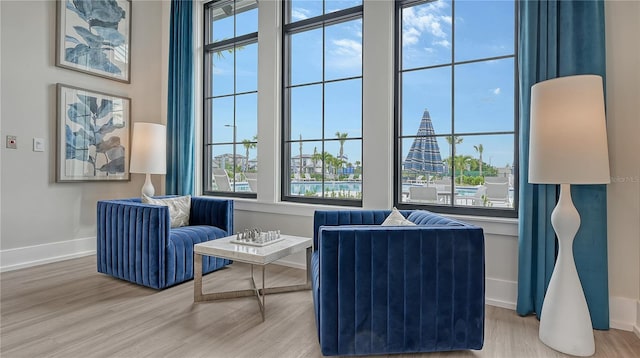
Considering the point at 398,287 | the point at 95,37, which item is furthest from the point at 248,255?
the point at 95,37

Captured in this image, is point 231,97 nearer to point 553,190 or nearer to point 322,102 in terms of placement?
point 322,102

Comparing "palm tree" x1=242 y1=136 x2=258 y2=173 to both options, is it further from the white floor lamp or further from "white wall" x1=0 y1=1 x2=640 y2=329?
the white floor lamp

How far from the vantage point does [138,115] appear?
4.18 metres

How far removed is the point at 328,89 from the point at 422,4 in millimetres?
1119

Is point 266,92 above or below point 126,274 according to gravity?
above

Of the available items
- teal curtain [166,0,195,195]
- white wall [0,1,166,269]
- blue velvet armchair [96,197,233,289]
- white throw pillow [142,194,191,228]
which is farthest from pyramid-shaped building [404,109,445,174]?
white wall [0,1,166,269]

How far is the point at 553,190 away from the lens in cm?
218

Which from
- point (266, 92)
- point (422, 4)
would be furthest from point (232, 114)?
point (422, 4)

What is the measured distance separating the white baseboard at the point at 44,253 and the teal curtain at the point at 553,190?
13.7 feet

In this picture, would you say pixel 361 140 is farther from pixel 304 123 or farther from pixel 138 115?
pixel 138 115

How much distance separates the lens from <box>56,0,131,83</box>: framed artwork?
11.3 feet

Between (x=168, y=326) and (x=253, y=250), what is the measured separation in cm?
67

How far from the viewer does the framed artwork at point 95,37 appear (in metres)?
3.45

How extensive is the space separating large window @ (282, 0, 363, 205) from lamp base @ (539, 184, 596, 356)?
1613 mm
